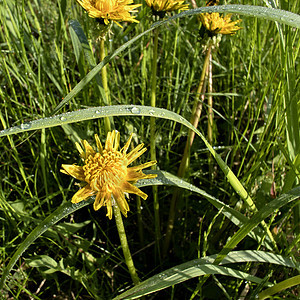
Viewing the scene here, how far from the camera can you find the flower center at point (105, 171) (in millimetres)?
589

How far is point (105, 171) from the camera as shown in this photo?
59 cm

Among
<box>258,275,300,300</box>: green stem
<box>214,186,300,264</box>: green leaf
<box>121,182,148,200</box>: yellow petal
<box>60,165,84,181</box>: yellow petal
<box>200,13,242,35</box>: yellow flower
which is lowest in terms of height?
<box>258,275,300,300</box>: green stem

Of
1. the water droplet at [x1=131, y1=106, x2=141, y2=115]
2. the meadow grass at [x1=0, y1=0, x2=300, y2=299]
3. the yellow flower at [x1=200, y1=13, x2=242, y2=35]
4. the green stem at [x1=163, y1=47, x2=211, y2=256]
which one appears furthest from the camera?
the green stem at [x1=163, y1=47, x2=211, y2=256]

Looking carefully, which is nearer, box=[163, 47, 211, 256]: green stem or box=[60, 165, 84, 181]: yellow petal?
box=[60, 165, 84, 181]: yellow petal

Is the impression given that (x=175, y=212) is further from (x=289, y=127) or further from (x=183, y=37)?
(x=183, y=37)

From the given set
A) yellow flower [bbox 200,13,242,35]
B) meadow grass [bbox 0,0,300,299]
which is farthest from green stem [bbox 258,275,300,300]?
yellow flower [bbox 200,13,242,35]

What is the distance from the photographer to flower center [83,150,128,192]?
59cm

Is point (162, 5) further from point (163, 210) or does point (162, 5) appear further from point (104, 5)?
point (163, 210)

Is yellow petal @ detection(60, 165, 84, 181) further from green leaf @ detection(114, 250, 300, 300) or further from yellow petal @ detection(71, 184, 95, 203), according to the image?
green leaf @ detection(114, 250, 300, 300)

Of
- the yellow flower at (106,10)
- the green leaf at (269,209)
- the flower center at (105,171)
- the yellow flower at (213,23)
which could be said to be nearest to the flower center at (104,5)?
the yellow flower at (106,10)

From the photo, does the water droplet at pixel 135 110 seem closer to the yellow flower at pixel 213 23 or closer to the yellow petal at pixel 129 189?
the yellow petal at pixel 129 189

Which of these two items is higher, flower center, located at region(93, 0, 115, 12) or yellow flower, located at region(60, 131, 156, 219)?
flower center, located at region(93, 0, 115, 12)

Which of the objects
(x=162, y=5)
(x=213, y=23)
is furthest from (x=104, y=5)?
(x=213, y=23)

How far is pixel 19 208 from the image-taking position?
3.06 ft
